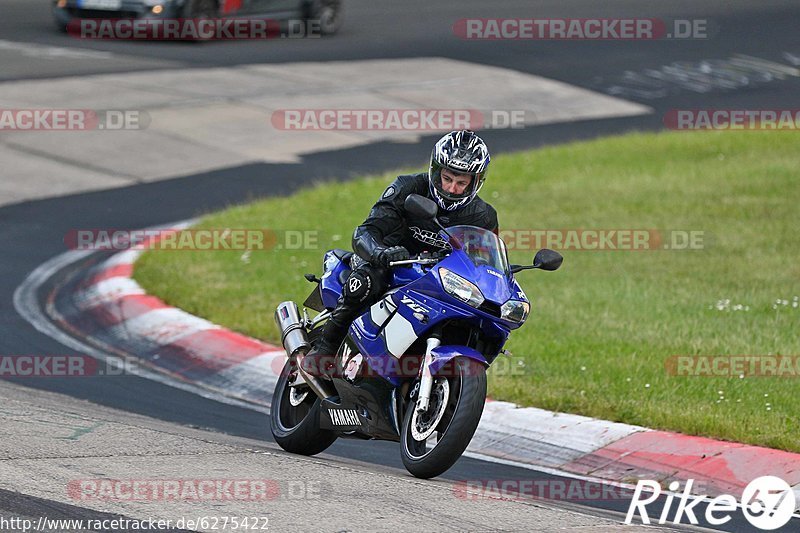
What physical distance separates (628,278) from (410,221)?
5356 millimetres

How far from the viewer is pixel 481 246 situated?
6848mm

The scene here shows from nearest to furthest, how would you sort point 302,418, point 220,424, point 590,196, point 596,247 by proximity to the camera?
point 302,418 → point 220,424 → point 596,247 → point 590,196

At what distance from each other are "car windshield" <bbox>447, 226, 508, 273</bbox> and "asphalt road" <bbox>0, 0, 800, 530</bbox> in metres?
1.34

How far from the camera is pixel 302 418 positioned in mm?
7945

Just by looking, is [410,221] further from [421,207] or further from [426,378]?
[426,378]

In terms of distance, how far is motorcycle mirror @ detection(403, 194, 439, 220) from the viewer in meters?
6.64

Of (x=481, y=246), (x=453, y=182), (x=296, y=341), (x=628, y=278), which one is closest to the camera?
(x=481, y=246)

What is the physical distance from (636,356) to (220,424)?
10.00 feet

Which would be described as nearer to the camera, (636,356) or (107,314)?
(636,356)

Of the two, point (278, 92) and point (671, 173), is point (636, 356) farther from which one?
point (278, 92)

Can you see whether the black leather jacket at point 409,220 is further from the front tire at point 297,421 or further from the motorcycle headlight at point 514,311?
the front tire at point 297,421

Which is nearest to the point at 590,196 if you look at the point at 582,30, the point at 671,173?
the point at 671,173

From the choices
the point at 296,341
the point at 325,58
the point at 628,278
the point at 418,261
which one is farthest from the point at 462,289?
the point at 325,58

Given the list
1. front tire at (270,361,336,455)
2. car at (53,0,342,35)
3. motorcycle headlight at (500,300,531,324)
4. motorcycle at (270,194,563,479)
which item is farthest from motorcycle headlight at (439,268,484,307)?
car at (53,0,342,35)
